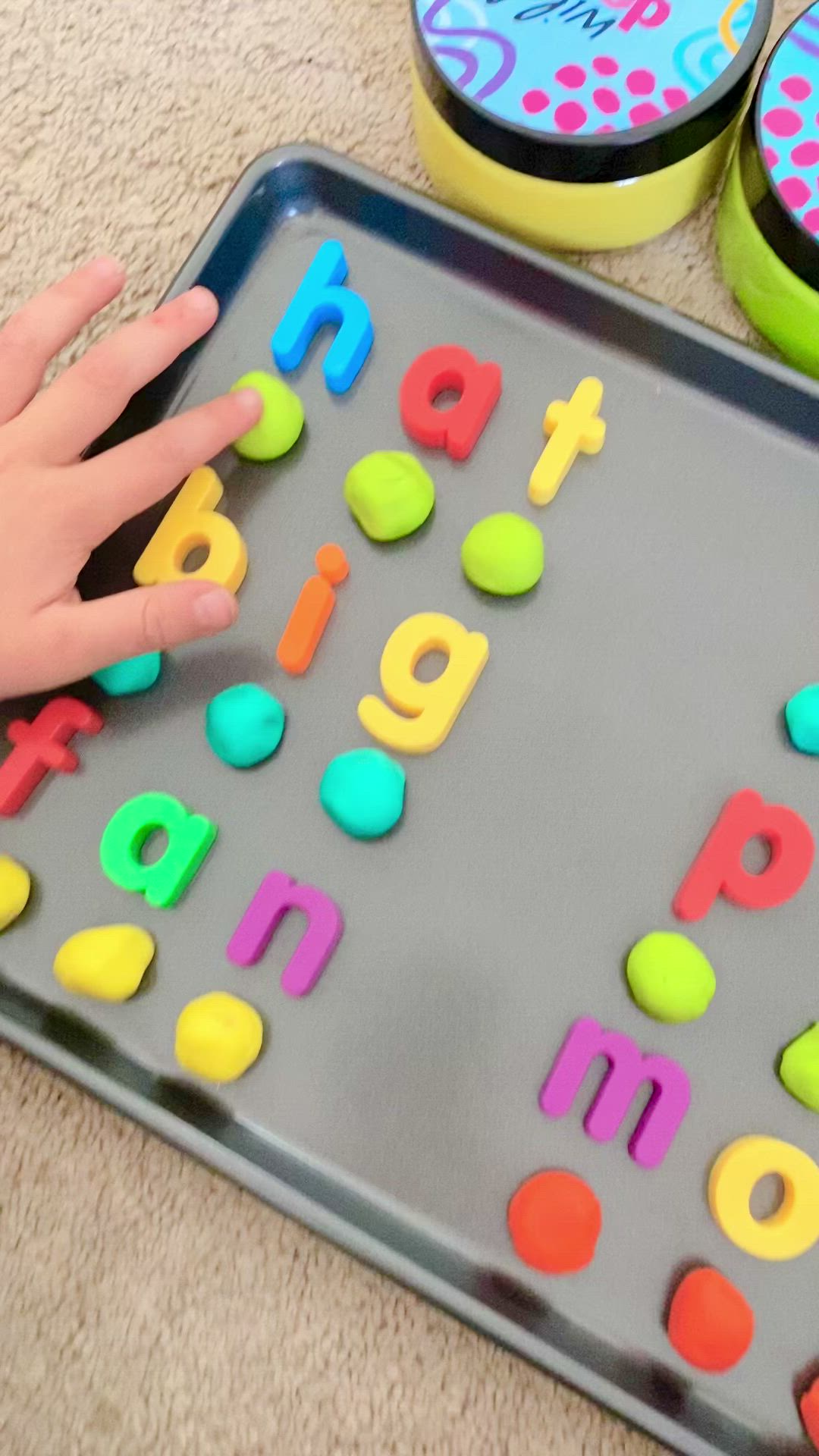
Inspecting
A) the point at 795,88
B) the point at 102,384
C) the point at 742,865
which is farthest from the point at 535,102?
the point at 742,865

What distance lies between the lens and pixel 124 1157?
0.51 m

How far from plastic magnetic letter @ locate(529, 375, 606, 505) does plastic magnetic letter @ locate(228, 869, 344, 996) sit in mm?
210

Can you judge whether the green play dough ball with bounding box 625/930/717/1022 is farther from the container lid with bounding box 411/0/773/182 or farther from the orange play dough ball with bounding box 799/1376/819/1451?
the container lid with bounding box 411/0/773/182

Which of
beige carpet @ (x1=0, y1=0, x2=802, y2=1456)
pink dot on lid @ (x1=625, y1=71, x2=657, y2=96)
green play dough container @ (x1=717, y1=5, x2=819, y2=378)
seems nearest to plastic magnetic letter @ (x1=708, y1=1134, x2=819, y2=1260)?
beige carpet @ (x1=0, y1=0, x2=802, y2=1456)

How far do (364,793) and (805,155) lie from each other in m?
0.35

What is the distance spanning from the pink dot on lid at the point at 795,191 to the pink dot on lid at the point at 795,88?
0.04 meters

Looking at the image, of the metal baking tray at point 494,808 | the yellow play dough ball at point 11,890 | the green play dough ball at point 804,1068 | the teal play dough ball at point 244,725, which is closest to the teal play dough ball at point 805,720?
the metal baking tray at point 494,808

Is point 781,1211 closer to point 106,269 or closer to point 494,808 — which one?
point 494,808

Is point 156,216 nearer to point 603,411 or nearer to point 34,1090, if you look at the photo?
point 603,411

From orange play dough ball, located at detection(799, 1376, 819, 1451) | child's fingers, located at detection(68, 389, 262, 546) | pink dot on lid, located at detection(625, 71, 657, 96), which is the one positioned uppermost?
pink dot on lid, located at detection(625, 71, 657, 96)

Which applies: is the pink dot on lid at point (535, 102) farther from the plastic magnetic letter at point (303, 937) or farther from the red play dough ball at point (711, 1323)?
the red play dough ball at point (711, 1323)

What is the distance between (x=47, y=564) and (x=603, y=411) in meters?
0.27

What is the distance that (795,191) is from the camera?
1.61 feet

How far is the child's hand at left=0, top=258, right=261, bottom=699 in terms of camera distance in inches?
17.4
